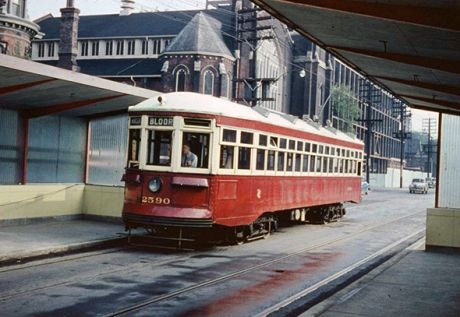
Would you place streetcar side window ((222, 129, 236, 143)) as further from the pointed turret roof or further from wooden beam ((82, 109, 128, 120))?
the pointed turret roof

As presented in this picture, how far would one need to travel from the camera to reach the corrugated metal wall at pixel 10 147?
1560cm

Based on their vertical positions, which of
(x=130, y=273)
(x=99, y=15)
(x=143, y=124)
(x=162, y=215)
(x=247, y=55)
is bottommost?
(x=130, y=273)

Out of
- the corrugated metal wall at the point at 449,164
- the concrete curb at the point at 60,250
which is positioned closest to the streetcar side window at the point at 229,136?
the concrete curb at the point at 60,250

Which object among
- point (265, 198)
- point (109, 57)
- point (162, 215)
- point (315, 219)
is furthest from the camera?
point (109, 57)

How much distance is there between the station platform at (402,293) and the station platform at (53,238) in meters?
6.41

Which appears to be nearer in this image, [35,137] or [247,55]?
[35,137]

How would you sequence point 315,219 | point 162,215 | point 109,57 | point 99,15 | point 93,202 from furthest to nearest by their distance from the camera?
point 99,15 < point 109,57 < point 315,219 < point 93,202 < point 162,215

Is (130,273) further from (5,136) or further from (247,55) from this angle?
(247,55)

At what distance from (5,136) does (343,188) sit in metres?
12.9

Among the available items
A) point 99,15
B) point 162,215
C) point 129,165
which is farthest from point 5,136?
point 99,15

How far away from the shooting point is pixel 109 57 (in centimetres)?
6581

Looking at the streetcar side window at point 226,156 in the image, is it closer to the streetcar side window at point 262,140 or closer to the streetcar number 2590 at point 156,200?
the streetcar side window at point 262,140

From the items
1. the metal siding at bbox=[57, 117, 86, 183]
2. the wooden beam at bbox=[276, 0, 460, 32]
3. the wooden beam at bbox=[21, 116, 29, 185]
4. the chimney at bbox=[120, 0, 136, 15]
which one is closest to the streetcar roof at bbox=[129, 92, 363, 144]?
the wooden beam at bbox=[21, 116, 29, 185]

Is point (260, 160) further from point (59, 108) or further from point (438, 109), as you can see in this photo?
point (59, 108)
